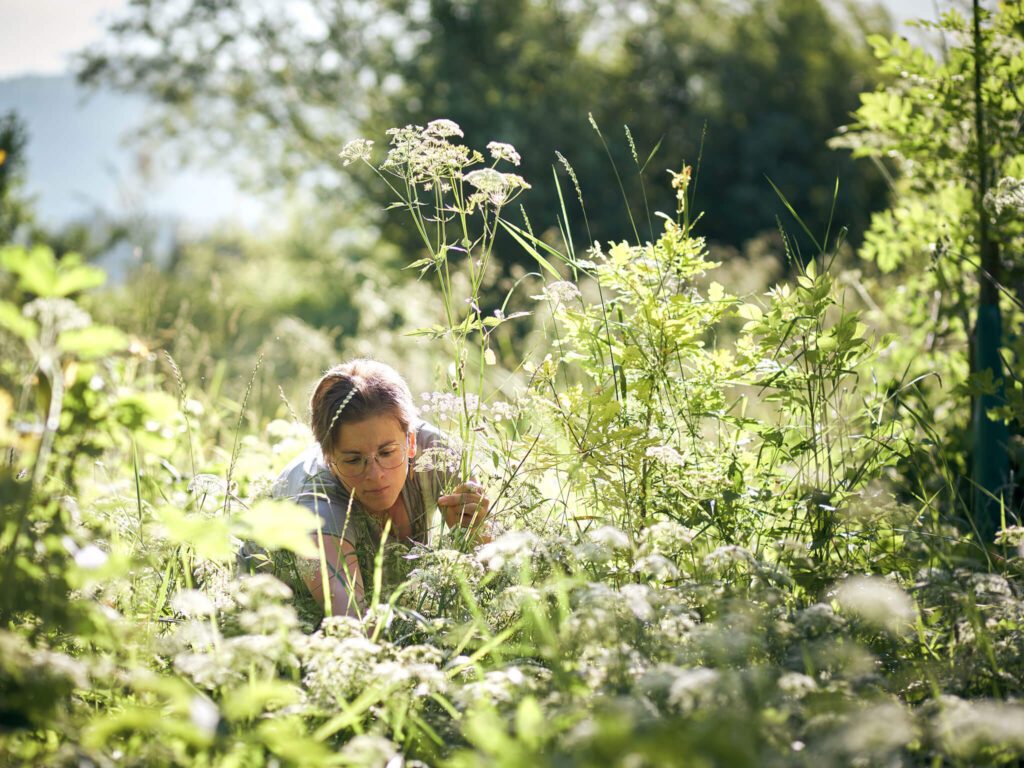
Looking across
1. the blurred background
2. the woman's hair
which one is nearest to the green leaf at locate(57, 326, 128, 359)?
the woman's hair

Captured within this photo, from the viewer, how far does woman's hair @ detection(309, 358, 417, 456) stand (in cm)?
244

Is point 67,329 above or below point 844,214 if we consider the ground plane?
below

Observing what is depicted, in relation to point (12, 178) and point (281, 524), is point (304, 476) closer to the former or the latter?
point (281, 524)

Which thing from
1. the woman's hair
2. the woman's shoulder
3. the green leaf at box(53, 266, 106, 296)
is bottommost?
the woman's shoulder

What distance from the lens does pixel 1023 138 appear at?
2908 millimetres

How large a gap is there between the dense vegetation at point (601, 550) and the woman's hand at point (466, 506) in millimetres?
59

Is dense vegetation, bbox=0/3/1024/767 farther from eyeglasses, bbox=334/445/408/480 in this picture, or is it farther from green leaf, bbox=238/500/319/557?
eyeglasses, bbox=334/445/408/480

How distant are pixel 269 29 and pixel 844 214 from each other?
10.6m

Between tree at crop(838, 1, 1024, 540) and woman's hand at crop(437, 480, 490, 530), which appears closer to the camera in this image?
woman's hand at crop(437, 480, 490, 530)

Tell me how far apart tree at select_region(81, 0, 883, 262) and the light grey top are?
9.93 m

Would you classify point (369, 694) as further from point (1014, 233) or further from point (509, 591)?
point (1014, 233)

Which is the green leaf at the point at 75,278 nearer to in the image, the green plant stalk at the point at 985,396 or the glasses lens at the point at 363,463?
the glasses lens at the point at 363,463

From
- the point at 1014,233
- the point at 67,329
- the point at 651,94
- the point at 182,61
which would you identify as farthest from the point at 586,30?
the point at 67,329

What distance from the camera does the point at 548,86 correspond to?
563 inches
